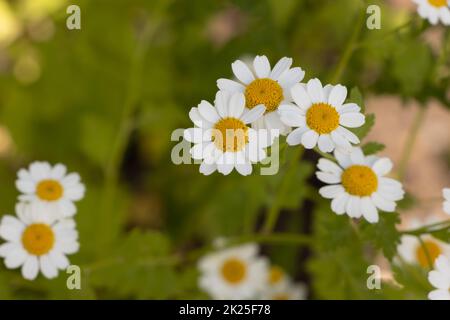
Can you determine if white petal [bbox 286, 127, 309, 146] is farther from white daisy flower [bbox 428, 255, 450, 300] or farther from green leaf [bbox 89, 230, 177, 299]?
green leaf [bbox 89, 230, 177, 299]

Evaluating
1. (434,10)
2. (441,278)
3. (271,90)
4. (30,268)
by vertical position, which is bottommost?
(441,278)

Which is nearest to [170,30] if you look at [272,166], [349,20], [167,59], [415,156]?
[167,59]

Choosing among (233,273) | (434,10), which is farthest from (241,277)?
(434,10)

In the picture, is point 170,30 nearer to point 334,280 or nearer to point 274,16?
point 274,16

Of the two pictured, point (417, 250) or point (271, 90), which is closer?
point (271, 90)

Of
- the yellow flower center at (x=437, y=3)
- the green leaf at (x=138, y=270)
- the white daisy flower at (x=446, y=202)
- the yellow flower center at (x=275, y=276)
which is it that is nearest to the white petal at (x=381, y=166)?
the white daisy flower at (x=446, y=202)

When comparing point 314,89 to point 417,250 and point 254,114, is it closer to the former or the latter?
point 254,114
